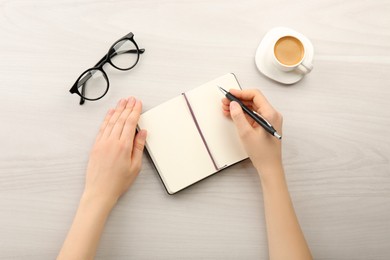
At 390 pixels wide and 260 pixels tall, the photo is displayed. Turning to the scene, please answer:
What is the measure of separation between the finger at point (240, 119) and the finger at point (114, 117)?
0.23 meters

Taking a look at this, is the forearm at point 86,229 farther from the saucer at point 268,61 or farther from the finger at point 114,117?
the saucer at point 268,61

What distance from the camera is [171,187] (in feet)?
2.58

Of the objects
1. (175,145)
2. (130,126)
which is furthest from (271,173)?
(130,126)

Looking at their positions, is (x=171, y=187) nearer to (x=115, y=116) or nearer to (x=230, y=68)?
(x=115, y=116)

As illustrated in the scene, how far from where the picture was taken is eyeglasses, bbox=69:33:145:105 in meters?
0.80

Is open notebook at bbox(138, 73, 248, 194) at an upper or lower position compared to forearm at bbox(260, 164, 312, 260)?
upper

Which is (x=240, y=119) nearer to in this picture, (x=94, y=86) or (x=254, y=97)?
(x=254, y=97)

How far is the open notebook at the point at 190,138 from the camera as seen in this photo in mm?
793

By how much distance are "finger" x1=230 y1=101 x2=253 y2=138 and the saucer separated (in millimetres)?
120

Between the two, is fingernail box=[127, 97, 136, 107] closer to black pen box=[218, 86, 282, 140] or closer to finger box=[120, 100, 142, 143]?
finger box=[120, 100, 142, 143]

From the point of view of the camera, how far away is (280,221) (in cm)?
77

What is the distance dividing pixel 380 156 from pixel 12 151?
817mm

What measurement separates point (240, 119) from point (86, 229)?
1.26ft

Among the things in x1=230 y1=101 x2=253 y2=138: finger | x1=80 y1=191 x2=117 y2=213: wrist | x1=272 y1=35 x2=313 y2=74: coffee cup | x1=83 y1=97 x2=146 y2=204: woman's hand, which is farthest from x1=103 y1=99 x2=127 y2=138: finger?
x1=272 y1=35 x2=313 y2=74: coffee cup
